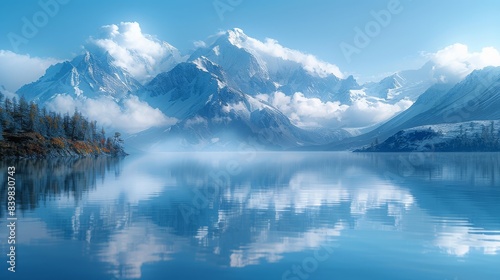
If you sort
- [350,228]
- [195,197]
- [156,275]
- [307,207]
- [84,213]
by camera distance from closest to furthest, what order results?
[156,275], [350,228], [84,213], [307,207], [195,197]

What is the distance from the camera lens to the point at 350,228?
145 ft

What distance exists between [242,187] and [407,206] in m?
33.9

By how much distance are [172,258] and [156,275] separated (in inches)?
147

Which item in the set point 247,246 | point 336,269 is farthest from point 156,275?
point 336,269

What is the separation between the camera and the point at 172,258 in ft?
106

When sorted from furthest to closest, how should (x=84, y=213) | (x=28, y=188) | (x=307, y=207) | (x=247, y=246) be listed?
(x=28, y=188) < (x=307, y=207) < (x=84, y=213) < (x=247, y=246)

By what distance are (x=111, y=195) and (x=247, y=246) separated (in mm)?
40321

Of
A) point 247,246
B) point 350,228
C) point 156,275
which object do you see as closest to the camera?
point 156,275

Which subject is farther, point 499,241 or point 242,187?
point 242,187

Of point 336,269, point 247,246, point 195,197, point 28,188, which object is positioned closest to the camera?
point 336,269

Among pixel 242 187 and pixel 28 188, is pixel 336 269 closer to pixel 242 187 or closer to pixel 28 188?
pixel 242 187

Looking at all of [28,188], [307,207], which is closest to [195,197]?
[307,207]

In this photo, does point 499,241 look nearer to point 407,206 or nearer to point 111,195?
point 407,206

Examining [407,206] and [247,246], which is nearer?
[247,246]
